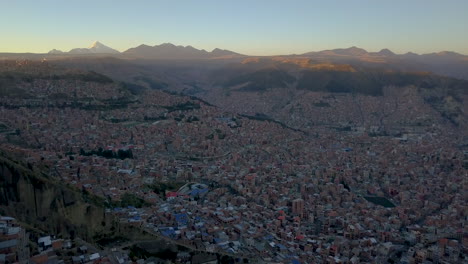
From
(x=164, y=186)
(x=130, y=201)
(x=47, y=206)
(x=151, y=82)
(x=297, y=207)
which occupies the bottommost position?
(x=297, y=207)

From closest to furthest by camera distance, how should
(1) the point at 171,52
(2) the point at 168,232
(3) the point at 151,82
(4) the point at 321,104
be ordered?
(2) the point at 168,232 < (4) the point at 321,104 < (3) the point at 151,82 < (1) the point at 171,52

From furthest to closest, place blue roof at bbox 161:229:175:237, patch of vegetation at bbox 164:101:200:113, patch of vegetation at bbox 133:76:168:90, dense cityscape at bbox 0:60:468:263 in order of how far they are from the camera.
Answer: patch of vegetation at bbox 133:76:168:90, patch of vegetation at bbox 164:101:200:113, dense cityscape at bbox 0:60:468:263, blue roof at bbox 161:229:175:237

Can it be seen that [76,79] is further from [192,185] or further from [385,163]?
[385,163]

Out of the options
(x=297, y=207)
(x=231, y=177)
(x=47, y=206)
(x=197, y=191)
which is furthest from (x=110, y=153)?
(x=297, y=207)

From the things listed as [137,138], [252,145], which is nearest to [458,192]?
[252,145]

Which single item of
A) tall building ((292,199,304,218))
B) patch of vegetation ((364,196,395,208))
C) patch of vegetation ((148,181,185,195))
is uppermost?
patch of vegetation ((148,181,185,195))

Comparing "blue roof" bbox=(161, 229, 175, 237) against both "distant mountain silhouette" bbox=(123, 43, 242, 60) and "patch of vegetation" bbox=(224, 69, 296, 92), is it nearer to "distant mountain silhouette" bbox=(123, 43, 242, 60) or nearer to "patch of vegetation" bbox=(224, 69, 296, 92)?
"patch of vegetation" bbox=(224, 69, 296, 92)

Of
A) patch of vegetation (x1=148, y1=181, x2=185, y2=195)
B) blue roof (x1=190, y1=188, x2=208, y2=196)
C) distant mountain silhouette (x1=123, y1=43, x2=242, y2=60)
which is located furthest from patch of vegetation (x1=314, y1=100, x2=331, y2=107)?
distant mountain silhouette (x1=123, y1=43, x2=242, y2=60)

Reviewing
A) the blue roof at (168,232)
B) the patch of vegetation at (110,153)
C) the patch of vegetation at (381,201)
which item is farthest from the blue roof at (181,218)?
the patch of vegetation at (381,201)

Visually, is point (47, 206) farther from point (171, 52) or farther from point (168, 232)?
point (171, 52)
